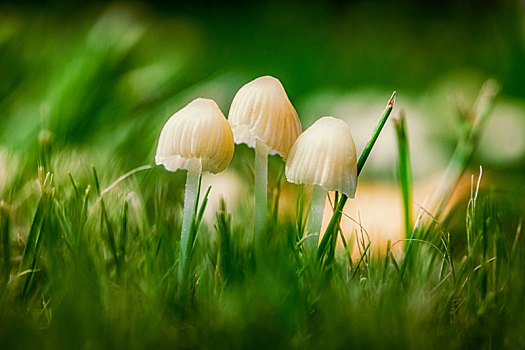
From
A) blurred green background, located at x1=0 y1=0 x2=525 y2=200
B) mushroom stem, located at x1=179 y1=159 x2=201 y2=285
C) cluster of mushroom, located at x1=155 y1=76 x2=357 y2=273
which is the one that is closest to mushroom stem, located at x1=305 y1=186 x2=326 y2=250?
cluster of mushroom, located at x1=155 y1=76 x2=357 y2=273

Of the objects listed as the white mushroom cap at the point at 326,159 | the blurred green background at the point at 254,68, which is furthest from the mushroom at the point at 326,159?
the blurred green background at the point at 254,68

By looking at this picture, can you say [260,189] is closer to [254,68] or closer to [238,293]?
[238,293]

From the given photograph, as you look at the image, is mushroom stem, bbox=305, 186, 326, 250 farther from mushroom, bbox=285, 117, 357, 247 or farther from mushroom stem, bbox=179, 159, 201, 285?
mushroom stem, bbox=179, 159, 201, 285

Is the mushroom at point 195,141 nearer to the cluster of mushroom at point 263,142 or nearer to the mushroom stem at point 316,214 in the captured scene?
the cluster of mushroom at point 263,142

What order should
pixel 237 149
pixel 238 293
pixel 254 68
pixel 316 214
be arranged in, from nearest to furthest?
pixel 238 293
pixel 316 214
pixel 237 149
pixel 254 68

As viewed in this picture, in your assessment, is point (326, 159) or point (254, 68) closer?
point (326, 159)

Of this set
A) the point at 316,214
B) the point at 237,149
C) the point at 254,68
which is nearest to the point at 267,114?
the point at 316,214
